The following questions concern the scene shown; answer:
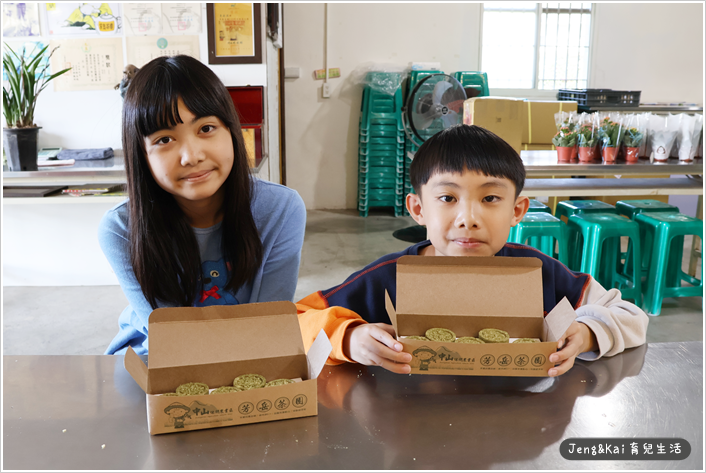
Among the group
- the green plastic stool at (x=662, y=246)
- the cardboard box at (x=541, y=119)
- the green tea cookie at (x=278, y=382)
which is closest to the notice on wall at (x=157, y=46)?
the green plastic stool at (x=662, y=246)

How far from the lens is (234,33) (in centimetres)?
325

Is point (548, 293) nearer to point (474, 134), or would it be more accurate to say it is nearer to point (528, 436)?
point (474, 134)

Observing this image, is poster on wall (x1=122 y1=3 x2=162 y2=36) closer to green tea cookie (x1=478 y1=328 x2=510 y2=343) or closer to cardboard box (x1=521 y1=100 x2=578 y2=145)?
green tea cookie (x1=478 y1=328 x2=510 y2=343)

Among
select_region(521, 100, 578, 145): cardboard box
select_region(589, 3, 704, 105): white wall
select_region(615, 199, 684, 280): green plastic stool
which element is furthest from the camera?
select_region(589, 3, 704, 105): white wall

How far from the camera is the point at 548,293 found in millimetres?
1037

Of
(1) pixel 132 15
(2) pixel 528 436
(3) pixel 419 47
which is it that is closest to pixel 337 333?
(2) pixel 528 436

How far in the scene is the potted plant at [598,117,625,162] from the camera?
298 cm

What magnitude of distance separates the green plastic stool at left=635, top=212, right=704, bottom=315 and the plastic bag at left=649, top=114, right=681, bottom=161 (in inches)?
14.0

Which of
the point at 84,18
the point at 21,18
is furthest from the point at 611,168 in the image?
the point at 21,18

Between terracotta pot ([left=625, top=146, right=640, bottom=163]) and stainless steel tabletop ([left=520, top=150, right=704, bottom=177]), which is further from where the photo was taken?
terracotta pot ([left=625, top=146, right=640, bottom=163])

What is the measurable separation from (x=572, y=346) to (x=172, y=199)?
0.91m

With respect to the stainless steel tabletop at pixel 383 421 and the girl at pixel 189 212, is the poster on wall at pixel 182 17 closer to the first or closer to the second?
the girl at pixel 189 212

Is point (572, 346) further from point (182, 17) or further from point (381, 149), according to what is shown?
point (381, 149)

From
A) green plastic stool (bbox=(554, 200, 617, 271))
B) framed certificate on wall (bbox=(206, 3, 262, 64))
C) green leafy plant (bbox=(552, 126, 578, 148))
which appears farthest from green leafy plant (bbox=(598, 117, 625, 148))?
framed certificate on wall (bbox=(206, 3, 262, 64))
